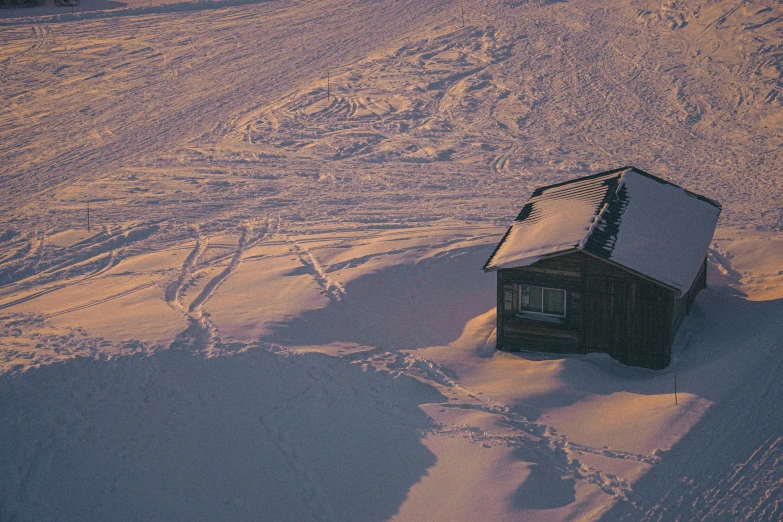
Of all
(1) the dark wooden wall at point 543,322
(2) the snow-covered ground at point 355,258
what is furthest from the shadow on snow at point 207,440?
(1) the dark wooden wall at point 543,322

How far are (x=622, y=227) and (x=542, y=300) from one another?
96.6 inches

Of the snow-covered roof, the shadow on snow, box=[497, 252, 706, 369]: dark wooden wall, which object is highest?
the snow-covered roof

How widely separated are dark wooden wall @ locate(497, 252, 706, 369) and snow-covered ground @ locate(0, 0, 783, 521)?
19.7 inches

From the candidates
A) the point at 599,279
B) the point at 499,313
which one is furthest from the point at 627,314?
the point at 499,313

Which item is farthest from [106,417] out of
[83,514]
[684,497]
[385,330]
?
[684,497]

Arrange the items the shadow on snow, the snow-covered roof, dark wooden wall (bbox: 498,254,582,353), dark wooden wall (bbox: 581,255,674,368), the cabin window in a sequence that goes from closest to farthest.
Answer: the shadow on snow
dark wooden wall (bbox: 581,255,674,368)
the snow-covered roof
dark wooden wall (bbox: 498,254,582,353)
the cabin window

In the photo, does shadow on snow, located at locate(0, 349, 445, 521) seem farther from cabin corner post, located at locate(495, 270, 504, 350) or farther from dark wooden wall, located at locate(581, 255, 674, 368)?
dark wooden wall, located at locate(581, 255, 674, 368)

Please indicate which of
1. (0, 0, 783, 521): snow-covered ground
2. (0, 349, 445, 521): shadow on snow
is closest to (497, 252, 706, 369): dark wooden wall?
(0, 0, 783, 521): snow-covered ground

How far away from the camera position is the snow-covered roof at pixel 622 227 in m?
16.7

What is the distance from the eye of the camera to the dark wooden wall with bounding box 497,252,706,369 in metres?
16.5

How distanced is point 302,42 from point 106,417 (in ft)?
94.9

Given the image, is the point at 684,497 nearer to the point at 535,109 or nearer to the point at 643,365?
the point at 643,365

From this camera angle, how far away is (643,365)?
16.8m

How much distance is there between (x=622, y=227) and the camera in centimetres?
1766
